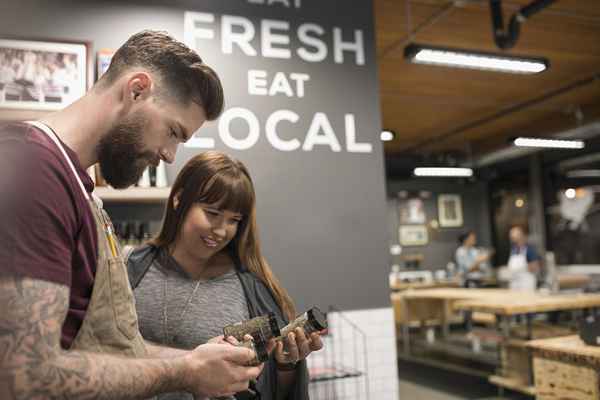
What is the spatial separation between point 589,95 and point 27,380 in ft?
28.5

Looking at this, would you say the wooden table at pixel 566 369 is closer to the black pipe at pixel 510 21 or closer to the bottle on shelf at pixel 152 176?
the bottle on shelf at pixel 152 176

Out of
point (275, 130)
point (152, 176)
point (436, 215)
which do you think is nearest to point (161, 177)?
point (152, 176)

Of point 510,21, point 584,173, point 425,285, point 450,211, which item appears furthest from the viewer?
point 450,211

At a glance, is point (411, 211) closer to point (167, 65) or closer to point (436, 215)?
point (436, 215)

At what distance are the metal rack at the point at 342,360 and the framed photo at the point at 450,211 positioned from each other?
10070 mm

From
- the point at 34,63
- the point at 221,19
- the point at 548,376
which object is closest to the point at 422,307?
the point at 548,376

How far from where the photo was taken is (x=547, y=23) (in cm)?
507

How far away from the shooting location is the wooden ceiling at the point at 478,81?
482 cm

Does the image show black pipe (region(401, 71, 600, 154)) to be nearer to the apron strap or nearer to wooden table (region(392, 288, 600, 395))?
wooden table (region(392, 288, 600, 395))

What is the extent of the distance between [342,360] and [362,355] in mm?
135

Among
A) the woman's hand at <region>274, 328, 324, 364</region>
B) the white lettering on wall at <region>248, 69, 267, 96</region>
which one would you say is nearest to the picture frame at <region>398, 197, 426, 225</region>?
the white lettering on wall at <region>248, 69, 267, 96</region>

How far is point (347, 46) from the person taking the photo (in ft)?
10.8

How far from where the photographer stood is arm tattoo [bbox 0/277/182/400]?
89cm

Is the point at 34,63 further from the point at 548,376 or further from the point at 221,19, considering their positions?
the point at 548,376
